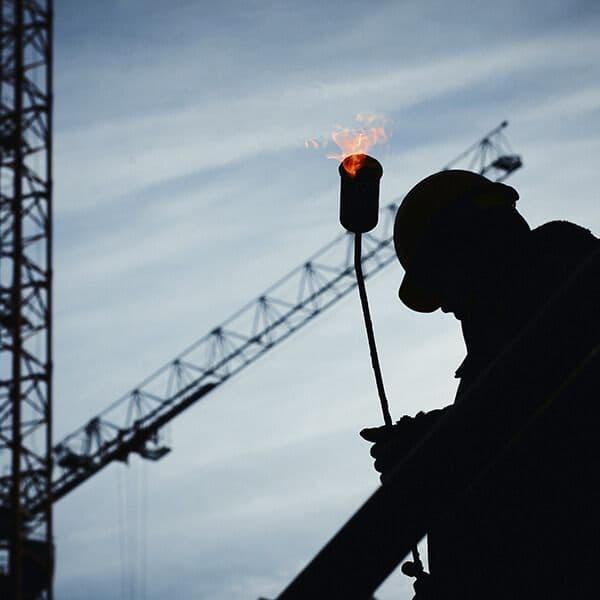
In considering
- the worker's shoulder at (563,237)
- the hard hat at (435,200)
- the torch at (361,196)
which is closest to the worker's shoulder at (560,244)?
the worker's shoulder at (563,237)

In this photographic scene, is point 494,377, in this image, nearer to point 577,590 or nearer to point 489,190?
point 577,590

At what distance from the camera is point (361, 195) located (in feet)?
6.74

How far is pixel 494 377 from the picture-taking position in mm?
1068

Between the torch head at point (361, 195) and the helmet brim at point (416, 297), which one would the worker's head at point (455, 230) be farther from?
the torch head at point (361, 195)

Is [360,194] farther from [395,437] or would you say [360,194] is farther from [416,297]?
[416,297]

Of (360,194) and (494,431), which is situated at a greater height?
(360,194)

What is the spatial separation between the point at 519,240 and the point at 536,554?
0.79 meters

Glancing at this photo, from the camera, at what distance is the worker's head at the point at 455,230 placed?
2393 millimetres

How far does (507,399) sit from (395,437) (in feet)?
3.91

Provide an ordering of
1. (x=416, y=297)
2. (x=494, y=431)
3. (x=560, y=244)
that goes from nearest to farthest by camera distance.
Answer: (x=494, y=431) < (x=560, y=244) < (x=416, y=297)

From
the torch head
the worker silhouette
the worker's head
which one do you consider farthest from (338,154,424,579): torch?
the worker's head

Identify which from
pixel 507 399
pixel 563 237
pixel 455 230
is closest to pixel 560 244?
pixel 563 237

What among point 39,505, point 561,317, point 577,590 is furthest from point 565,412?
point 39,505

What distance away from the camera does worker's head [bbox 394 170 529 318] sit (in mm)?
2393
